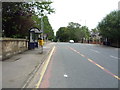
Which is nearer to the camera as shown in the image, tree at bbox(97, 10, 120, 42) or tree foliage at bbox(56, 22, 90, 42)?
tree at bbox(97, 10, 120, 42)

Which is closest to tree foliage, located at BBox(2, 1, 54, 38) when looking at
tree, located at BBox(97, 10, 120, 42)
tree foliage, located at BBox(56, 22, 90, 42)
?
tree, located at BBox(97, 10, 120, 42)

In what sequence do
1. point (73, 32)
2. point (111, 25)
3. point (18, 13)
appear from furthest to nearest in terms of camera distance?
point (73, 32) → point (111, 25) → point (18, 13)

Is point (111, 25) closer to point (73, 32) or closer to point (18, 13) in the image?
point (18, 13)

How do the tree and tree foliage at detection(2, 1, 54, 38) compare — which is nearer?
tree foliage at detection(2, 1, 54, 38)

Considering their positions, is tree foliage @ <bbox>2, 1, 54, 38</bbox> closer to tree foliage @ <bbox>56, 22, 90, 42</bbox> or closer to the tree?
the tree

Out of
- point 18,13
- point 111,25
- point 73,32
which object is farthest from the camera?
point 73,32

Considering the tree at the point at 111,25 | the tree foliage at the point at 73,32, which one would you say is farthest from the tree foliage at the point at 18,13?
the tree foliage at the point at 73,32

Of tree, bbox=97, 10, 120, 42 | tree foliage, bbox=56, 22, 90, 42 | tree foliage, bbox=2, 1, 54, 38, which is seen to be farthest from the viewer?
tree foliage, bbox=56, 22, 90, 42

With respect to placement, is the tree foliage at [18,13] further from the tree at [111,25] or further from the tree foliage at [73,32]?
the tree foliage at [73,32]

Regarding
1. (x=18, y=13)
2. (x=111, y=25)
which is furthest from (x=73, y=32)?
(x=18, y=13)

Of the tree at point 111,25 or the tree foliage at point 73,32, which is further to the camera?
the tree foliage at point 73,32

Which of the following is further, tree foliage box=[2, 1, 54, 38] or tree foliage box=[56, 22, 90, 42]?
tree foliage box=[56, 22, 90, 42]

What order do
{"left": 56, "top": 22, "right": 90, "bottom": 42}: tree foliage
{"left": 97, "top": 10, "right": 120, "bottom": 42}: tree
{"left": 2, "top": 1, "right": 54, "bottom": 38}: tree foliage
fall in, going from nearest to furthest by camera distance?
{"left": 2, "top": 1, "right": 54, "bottom": 38}: tree foliage → {"left": 97, "top": 10, "right": 120, "bottom": 42}: tree → {"left": 56, "top": 22, "right": 90, "bottom": 42}: tree foliage

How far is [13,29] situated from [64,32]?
119029 millimetres
